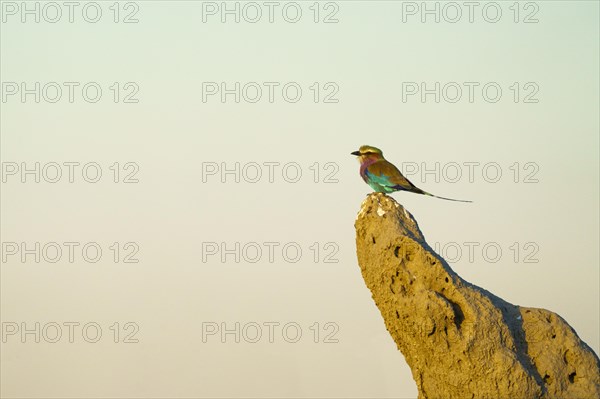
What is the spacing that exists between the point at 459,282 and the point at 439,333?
63cm

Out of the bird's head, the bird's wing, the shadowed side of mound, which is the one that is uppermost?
the bird's head

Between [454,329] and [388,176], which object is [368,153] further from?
[454,329]

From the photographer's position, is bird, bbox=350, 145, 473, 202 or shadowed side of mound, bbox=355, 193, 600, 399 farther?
bird, bbox=350, 145, 473, 202

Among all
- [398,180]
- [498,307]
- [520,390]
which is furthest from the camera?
[398,180]

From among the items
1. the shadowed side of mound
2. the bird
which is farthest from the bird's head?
the shadowed side of mound

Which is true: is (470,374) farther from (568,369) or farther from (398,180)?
(398,180)

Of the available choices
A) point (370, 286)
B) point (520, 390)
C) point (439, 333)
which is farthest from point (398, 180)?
point (520, 390)

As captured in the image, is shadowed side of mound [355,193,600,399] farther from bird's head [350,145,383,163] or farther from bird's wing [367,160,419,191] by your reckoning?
bird's head [350,145,383,163]

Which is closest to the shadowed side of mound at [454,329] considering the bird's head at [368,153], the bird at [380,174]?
the bird at [380,174]

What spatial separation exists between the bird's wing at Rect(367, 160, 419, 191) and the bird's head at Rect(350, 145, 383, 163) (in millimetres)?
142

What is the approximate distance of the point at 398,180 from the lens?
9.82 metres

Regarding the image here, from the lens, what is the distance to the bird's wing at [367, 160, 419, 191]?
9.81m

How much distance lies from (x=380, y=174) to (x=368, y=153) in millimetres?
378

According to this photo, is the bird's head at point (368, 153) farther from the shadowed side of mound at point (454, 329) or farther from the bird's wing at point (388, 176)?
the shadowed side of mound at point (454, 329)
